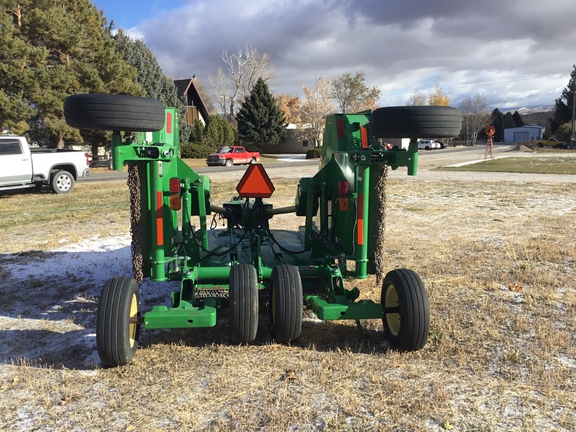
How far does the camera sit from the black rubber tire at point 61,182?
52.6 ft

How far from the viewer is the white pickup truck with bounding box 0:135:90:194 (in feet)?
48.3

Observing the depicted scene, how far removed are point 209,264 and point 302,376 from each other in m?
1.88

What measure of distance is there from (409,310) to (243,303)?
129 cm

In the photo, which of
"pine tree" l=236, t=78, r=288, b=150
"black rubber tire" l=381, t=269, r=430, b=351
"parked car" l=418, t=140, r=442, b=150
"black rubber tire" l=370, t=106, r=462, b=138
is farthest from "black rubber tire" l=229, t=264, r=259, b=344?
"parked car" l=418, t=140, r=442, b=150

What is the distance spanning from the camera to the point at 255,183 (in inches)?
178

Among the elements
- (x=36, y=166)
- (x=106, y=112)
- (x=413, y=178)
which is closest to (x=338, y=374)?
(x=106, y=112)

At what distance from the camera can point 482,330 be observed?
14.7ft

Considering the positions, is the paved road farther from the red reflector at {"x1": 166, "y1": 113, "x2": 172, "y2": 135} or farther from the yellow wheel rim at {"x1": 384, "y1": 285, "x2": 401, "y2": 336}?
the yellow wheel rim at {"x1": 384, "y1": 285, "x2": 401, "y2": 336}

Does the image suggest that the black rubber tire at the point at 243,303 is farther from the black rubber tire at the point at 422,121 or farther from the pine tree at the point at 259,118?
the pine tree at the point at 259,118

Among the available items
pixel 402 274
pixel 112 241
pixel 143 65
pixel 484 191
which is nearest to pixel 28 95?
pixel 143 65

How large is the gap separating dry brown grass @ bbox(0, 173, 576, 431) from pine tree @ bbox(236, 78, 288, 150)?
154 ft

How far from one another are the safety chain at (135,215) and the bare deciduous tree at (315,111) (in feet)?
165

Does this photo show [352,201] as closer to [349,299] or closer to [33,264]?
[349,299]

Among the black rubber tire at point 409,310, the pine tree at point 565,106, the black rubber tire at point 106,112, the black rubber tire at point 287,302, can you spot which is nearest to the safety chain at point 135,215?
the black rubber tire at point 106,112
